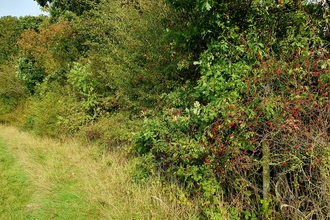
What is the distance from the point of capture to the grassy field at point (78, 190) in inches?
163

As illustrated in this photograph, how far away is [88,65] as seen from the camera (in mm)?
8391

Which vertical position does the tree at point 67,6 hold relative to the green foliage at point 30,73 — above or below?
above

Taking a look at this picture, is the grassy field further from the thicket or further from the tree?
the tree

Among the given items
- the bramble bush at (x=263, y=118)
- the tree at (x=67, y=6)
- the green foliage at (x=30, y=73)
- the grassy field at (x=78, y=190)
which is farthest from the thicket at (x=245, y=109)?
the green foliage at (x=30, y=73)

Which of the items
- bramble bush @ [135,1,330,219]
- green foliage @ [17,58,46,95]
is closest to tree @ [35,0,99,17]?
green foliage @ [17,58,46,95]

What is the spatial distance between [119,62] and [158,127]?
11.0ft

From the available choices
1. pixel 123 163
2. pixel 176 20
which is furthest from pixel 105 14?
pixel 123 163

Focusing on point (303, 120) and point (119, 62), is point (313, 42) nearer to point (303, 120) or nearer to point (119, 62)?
point (303, 120)

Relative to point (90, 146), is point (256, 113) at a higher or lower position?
higher

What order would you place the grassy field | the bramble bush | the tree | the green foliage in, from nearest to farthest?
the bramble bush → the grassy field → the tree → the green foliage

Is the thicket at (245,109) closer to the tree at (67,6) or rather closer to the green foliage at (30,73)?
the tree at (67,6)

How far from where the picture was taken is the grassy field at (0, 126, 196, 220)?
414cm

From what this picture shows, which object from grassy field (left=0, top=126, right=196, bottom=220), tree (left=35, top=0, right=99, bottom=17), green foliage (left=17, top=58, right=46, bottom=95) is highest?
tree (left=35, top=0, right=99, bottom=17)

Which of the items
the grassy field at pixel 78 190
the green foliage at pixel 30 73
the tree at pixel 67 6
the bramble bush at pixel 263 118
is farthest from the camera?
the green foliage at pixel 30 73
